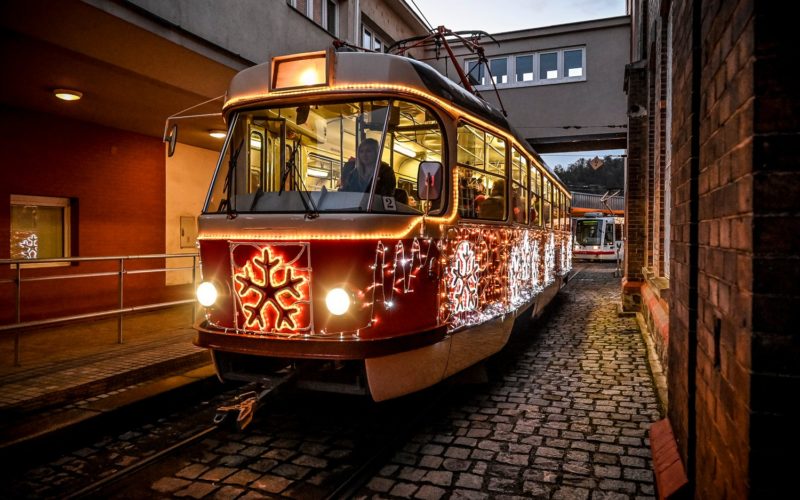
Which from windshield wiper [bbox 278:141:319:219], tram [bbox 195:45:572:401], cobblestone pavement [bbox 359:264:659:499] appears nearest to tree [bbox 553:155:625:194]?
cobblestone pavement [bbox 359:264:659:499]

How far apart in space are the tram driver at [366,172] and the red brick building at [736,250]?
6.70 feet

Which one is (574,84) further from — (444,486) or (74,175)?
(444,486)

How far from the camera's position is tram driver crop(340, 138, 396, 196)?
4.24m

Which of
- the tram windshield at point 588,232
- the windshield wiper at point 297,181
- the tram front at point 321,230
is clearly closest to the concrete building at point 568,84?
the tram windshield at point 588,232

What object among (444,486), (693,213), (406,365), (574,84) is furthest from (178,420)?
(574,84)

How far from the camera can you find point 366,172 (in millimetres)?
4277

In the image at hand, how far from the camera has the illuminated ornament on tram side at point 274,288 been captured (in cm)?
400

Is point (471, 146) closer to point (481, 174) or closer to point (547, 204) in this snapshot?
point (481, 174)

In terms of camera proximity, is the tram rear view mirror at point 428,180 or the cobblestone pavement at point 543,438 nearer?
the cobblestone pavement at point 543,438

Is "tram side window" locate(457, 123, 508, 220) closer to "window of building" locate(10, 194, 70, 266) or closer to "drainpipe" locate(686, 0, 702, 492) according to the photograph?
"drainpipe" locate(686, 0, 702, 492)

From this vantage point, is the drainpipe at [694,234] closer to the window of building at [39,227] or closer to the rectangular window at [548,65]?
the window of building at [39,227]

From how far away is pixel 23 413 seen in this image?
4.29 meters

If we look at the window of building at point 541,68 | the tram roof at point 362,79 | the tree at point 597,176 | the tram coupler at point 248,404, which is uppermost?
the tree at point 597,176

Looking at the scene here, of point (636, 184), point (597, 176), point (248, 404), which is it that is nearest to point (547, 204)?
point (636, 184)
